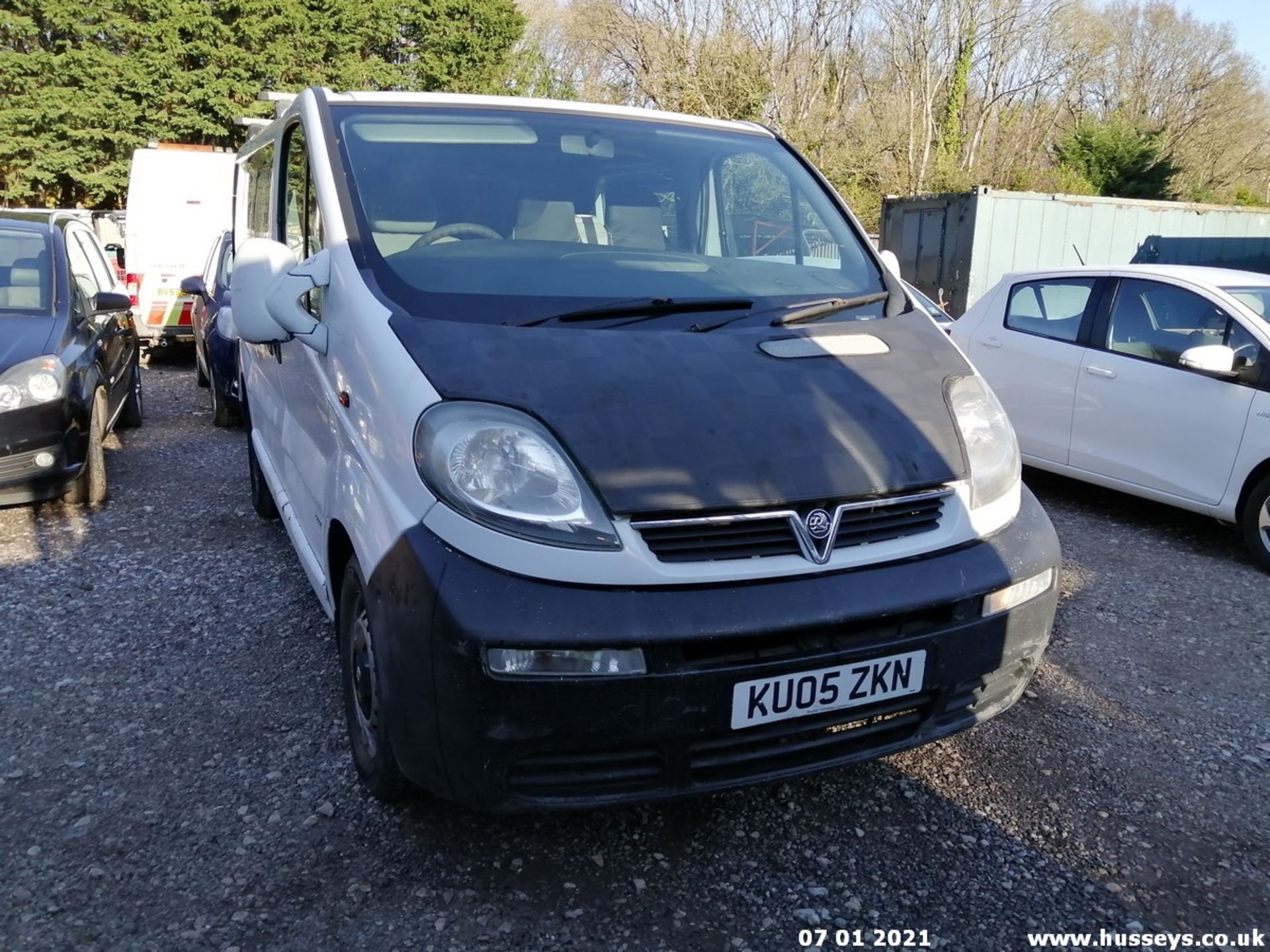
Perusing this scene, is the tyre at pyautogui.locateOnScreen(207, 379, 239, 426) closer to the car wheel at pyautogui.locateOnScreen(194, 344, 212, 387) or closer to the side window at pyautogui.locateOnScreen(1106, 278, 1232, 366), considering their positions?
the car wheel at pyautogui.locateOnScreen(194, 344, 212, 387)

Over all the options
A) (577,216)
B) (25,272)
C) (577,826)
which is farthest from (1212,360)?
(25,272)

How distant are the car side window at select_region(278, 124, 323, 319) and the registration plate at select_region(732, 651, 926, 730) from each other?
177 centimetres

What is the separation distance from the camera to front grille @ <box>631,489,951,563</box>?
2344 mm

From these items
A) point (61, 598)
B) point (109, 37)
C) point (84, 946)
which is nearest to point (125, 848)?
point (84, 946)

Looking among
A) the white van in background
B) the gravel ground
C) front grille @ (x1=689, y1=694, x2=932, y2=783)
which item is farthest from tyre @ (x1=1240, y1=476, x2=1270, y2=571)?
the white van in background

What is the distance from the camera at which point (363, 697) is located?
280cm

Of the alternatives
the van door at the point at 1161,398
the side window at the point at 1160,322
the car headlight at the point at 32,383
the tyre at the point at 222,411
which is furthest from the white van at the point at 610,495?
the tyre at the point at 222,411

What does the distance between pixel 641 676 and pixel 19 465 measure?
451 centimetres

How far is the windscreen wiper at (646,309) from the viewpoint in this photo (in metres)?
2.83

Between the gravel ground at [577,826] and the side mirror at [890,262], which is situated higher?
the side mirror at [890,262]

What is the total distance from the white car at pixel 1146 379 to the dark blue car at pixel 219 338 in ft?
17.7

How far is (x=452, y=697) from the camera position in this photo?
2.23 meters

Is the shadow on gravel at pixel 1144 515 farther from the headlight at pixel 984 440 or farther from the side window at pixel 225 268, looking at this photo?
the side window at pixel 225 268

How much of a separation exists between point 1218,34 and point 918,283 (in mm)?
32278
